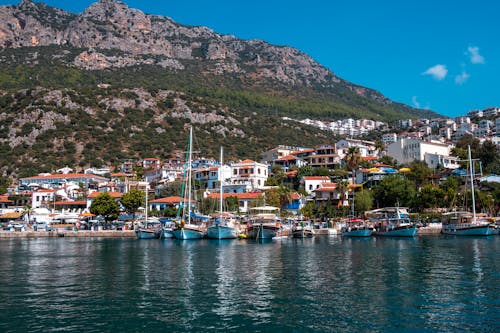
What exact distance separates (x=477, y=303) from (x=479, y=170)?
7869cm

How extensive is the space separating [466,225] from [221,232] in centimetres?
3110

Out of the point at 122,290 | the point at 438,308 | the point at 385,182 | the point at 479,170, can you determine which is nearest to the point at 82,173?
the point at 385,182

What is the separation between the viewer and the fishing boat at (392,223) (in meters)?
60.3

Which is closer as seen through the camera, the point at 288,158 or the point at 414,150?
the point at 414,150

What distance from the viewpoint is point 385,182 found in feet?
247

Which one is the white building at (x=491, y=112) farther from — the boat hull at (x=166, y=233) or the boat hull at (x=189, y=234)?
the boat hull at (x=166, y=233)

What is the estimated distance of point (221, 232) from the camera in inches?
2338

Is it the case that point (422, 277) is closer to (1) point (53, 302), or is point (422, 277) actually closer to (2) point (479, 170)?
(1) point (53, 302)

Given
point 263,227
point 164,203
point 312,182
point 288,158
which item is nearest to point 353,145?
point 288,158

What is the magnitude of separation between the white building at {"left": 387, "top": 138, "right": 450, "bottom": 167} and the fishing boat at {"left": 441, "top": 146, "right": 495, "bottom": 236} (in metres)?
36.5

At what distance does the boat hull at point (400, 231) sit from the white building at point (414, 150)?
1709 inches

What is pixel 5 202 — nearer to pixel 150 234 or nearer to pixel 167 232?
pixel 150 234

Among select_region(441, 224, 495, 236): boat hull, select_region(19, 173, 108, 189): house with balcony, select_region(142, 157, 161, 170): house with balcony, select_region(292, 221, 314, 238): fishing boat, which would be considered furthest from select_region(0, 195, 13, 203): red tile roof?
select_region(441, 224, 495, 236): boat hull

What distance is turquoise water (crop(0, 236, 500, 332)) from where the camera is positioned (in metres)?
17.6
